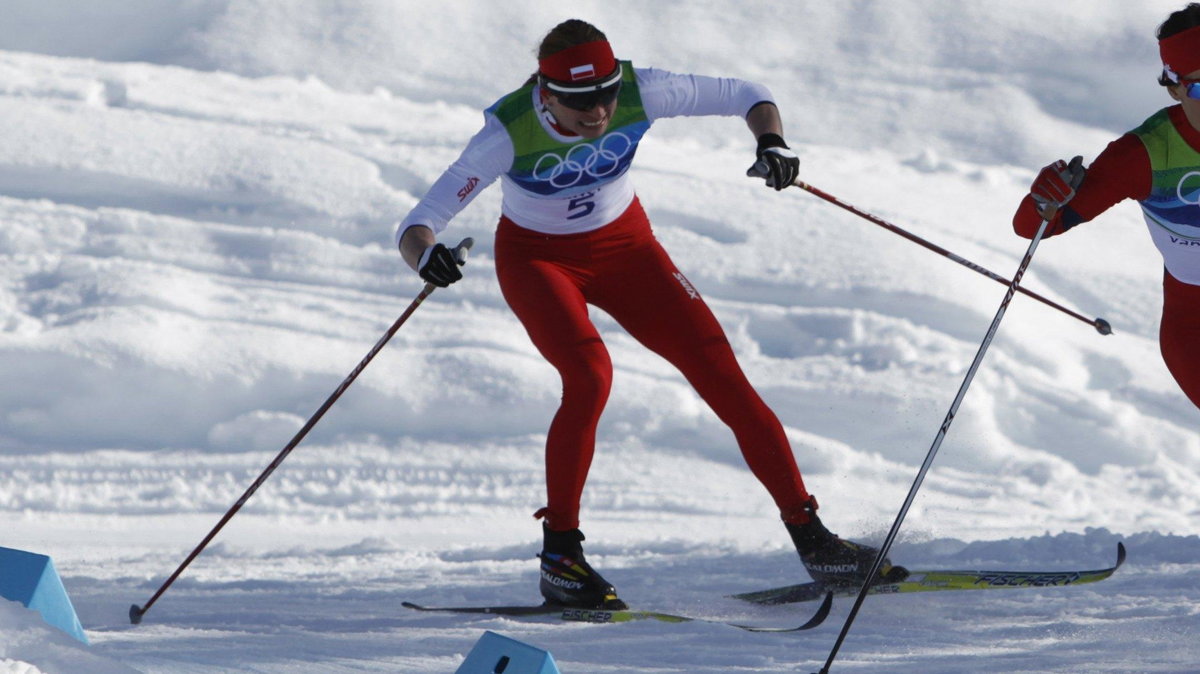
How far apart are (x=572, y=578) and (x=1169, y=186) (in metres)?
1.89

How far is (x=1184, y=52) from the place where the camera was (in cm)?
297

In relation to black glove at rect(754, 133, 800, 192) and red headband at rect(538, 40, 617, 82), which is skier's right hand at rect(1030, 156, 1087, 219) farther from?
red headband at rect(538, 40, 617, 82)

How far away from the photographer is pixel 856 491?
20.7 feet

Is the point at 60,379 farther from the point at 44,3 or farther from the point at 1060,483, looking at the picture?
the point at 44,3

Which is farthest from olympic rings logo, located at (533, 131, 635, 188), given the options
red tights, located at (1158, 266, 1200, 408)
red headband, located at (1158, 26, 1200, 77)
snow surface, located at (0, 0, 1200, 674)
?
red tights, located at (1158, 266, 1200, 408)

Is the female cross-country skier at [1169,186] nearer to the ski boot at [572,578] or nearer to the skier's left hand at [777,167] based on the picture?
the skier's left hand at [777,167]

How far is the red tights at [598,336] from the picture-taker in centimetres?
351

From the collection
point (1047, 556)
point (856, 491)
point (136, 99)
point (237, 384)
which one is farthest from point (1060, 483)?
point (136, 99)

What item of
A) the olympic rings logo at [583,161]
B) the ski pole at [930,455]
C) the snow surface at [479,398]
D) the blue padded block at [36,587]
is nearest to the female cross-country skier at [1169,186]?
the ski pole at [930,455]

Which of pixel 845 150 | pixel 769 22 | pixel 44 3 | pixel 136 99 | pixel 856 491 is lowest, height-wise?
pixel 856 491

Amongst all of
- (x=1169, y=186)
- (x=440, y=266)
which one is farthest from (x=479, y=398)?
(x=1169, y=186)

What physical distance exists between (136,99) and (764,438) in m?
8.29

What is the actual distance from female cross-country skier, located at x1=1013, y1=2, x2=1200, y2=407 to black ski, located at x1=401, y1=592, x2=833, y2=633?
1.15m

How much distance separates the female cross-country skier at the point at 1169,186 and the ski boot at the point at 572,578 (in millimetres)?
1550
